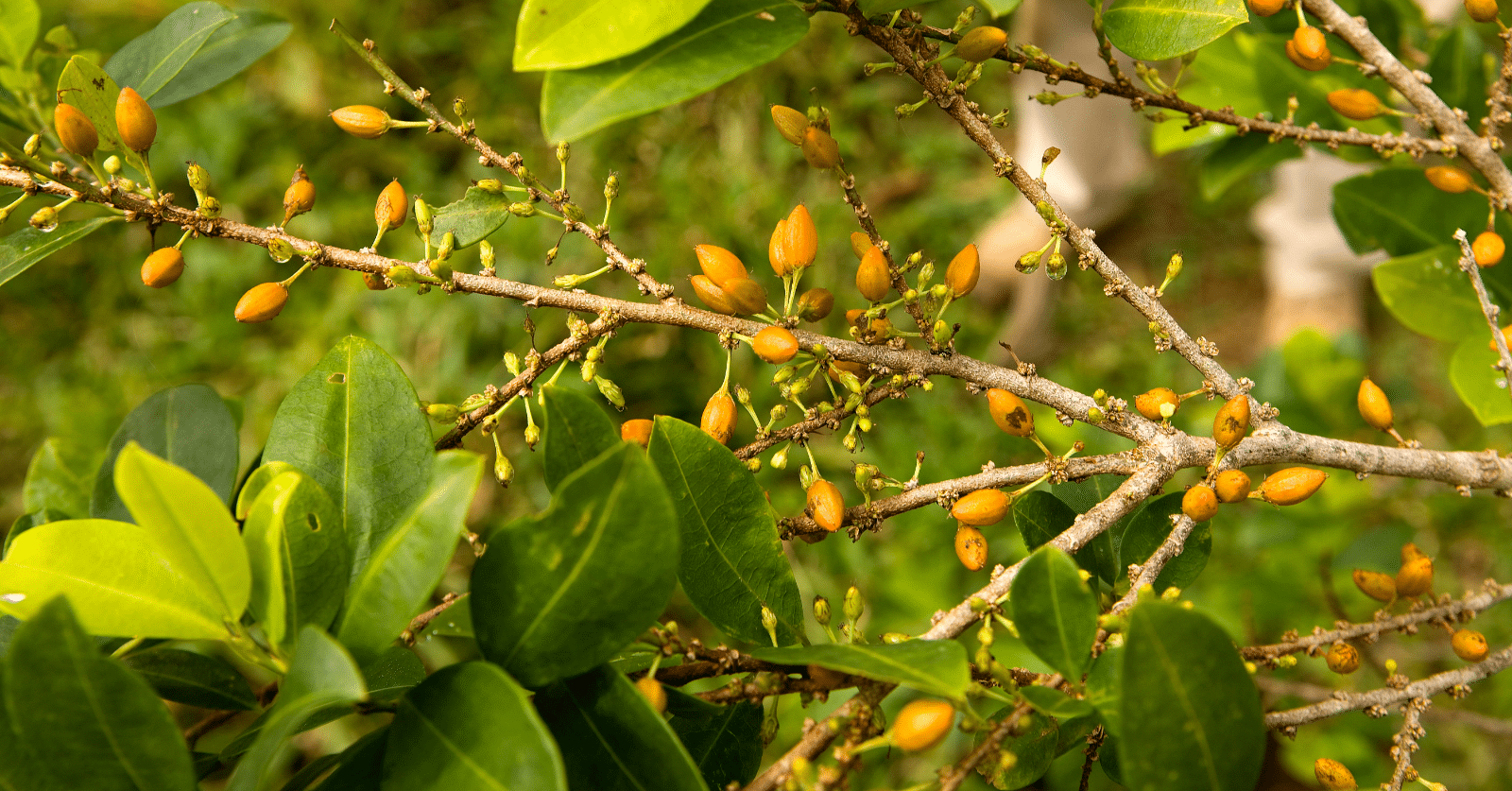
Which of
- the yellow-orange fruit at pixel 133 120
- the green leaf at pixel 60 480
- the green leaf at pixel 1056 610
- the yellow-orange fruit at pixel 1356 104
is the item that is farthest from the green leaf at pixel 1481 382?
the green leaf at pixel 60 480

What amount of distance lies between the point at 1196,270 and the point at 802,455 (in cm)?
192

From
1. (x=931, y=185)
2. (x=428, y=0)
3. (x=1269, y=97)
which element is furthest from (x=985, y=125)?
(x=428, y=0)

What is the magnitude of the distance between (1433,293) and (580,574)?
3.37 ft

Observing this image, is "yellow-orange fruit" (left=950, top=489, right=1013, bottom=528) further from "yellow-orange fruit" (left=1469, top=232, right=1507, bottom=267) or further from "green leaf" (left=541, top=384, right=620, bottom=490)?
"yellow-orange fruit" (left=1469, top=232, right=1507, bottom=267)

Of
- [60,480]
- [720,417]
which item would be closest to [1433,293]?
[720,417]

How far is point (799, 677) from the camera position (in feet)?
1.98

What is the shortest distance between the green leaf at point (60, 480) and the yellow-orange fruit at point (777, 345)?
74 centimetres

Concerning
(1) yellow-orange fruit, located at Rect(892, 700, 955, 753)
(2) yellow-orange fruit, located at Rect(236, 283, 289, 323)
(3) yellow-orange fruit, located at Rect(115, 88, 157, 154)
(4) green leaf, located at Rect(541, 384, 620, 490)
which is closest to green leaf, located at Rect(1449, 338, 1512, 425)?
(1) yellow-orange fruit, located at Rect(892, 700, 955, 753)

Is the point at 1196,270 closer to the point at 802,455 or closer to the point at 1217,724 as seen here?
the point at 802,455

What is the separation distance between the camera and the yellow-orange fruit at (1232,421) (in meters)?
0.64

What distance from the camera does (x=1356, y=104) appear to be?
2.89ft

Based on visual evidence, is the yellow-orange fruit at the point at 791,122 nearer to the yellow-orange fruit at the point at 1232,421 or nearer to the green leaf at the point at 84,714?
the yellow-orange fruit at the point at 1232,421

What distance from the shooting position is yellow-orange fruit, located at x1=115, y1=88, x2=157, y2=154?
633 millimetres

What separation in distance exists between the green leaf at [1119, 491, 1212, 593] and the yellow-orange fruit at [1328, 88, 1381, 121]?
49 centimetres
